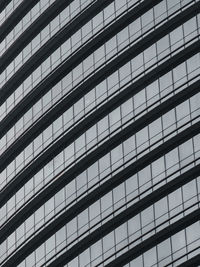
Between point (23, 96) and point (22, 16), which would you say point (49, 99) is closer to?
point (23, 96)

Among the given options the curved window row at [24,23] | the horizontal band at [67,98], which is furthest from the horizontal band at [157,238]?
the curved window row at [24,23]

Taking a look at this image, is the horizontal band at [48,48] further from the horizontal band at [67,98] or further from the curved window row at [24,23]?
the horizontal band at [67,98]

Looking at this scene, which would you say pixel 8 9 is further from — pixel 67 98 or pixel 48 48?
pixel 67 98

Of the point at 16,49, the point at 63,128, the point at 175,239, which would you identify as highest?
the point at 16,49

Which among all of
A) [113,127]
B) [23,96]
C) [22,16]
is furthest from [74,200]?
[22,16]

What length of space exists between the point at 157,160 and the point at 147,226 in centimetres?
417

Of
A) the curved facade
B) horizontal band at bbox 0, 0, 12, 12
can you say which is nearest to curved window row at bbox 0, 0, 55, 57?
the curved facade

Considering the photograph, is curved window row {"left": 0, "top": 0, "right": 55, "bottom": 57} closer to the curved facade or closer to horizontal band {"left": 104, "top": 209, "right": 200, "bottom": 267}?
the curved facade

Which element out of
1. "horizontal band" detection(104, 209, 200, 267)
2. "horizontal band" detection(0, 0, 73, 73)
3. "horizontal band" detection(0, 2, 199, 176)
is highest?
"horizontal band" detection(0, 0, 73, 73)

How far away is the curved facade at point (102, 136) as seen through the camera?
230ft

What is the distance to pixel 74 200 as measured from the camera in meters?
75.5

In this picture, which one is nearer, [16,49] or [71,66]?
[71,66]

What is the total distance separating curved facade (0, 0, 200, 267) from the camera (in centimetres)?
7025

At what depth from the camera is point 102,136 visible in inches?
2955
